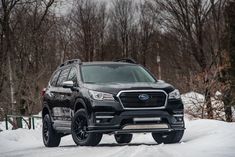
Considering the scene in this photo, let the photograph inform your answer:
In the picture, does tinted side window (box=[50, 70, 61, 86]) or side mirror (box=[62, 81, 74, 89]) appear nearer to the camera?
side mirror (box=[62, 81, 74, 89])

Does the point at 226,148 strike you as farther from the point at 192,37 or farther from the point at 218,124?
the point at 192,37

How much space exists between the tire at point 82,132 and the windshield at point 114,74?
31.7 inches

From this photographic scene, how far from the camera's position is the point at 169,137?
12.9 meters

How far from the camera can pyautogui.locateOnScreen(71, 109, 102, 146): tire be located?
11.8 meters

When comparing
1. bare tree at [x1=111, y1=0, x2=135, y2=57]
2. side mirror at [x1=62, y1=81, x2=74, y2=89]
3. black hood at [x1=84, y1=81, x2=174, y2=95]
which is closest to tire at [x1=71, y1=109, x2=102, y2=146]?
black hood at [x1=84, y1=81, x2=174, y2=95]

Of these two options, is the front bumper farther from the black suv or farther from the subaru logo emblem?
the subaru logo emblem

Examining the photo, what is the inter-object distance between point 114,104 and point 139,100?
494 mm

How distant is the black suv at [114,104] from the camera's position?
1159cm

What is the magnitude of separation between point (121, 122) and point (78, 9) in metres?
49.3

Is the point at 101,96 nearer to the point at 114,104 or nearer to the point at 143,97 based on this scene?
the point at 114,104

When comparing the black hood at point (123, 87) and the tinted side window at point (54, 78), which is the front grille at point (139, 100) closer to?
the black hood at point (123, 87)

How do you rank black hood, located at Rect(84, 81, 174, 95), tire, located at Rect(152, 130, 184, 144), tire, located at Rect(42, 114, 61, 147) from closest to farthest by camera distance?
black hood, located at Rect(84, 81, 174, 95), tire, located at Rect(152, 130, 184, 144), tire, located at Rect(42, 114, 61, 147)

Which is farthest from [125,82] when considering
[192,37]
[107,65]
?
[192,37]

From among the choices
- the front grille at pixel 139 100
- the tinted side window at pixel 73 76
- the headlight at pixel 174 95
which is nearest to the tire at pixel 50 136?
the tinted side window at pixel 73 76
